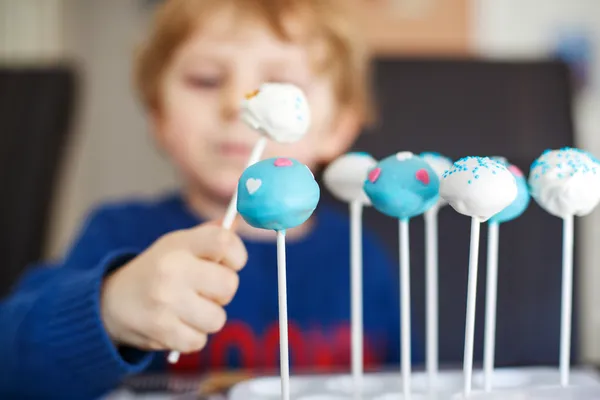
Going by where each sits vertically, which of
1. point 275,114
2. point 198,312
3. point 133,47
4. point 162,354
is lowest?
point 162,354

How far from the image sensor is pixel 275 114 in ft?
1.06

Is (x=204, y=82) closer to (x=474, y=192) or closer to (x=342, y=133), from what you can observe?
(x=342, y=133)

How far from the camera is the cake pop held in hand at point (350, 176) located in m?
0.36

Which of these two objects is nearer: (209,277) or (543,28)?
(209,277)

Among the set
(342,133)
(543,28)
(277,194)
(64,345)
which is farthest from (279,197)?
(543,28)

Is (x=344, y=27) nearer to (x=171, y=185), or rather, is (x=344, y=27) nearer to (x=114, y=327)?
(x=114, y=327)

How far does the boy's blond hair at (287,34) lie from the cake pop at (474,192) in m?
0.41

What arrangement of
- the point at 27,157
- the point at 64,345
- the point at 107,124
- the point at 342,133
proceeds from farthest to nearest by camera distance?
the point at 107,124
the point at 27,157
the point at 342,133
the point at 64,345

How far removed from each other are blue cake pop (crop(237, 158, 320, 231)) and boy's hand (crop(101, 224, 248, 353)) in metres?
0.05

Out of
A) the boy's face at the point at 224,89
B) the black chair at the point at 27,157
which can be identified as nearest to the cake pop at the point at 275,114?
the boy's face at the point at 224,89

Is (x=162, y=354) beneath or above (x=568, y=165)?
beneath

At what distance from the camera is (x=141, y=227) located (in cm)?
77

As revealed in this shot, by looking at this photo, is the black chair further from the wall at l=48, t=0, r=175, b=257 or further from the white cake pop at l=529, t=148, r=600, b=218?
the white cake pop at l=529, t=148, r=600, b=218

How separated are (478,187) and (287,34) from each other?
1.40 feet
